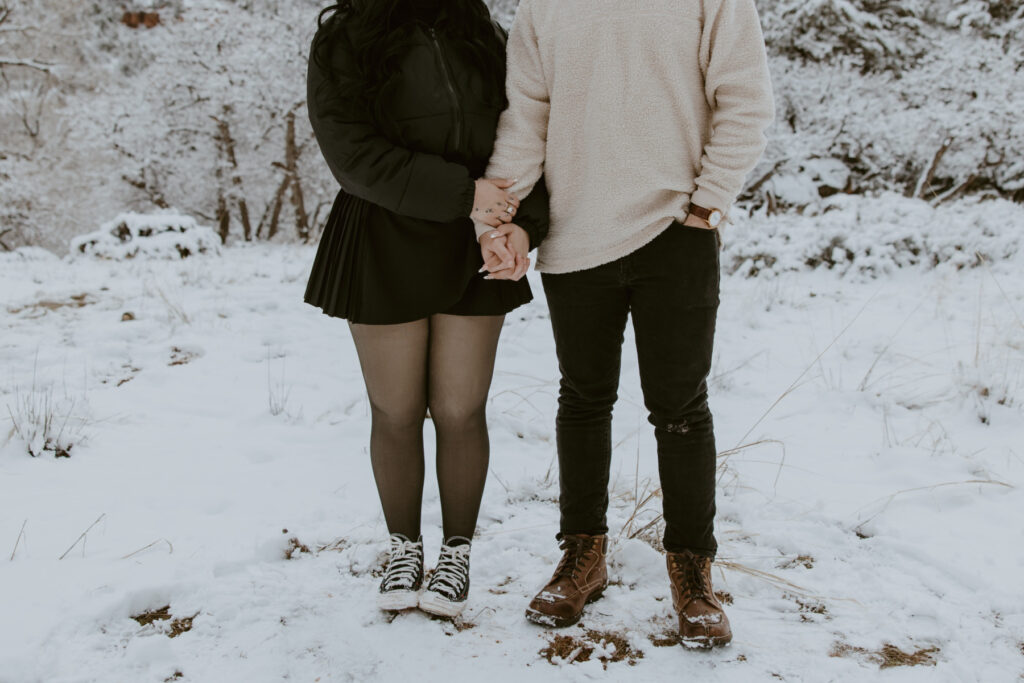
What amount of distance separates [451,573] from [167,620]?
802mm

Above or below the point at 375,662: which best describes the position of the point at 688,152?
above

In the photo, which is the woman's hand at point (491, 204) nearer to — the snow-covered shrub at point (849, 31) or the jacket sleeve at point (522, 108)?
the jacket sleeve at point (522, 108)

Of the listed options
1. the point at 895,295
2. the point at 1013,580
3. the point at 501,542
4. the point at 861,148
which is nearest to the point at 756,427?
the point at 1013,580

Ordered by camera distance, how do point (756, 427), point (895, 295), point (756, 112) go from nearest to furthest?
point (756, 112), point (756, 427), point (895, 295)

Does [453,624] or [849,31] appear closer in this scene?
[453,624]

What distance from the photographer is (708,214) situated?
5.78 ft

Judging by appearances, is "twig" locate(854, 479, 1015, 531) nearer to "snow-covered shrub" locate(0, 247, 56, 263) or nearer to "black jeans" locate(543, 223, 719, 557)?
"black jeans" locate(543, 223, 719, 557)

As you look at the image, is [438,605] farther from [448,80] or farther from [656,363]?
[448,80]

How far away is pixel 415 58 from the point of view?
5.78 feet

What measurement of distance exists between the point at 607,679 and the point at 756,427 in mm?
1925

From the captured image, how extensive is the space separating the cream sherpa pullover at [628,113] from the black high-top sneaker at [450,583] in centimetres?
88

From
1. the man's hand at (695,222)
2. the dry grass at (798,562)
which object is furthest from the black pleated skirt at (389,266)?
the dry grass at (798,562)

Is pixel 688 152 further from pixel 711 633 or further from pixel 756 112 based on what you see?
pixel 711 633

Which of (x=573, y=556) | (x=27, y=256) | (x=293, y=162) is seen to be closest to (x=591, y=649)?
(x=573, y=556)
